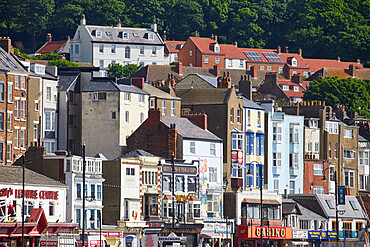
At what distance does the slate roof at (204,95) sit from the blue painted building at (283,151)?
30.3ft

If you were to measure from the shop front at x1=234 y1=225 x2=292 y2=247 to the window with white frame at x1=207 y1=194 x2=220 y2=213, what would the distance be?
3.04 metres

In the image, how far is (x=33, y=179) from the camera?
99.6 metres

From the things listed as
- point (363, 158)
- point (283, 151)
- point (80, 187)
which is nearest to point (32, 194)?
point (80, 187)

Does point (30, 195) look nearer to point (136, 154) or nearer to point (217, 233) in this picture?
point (136, 154)

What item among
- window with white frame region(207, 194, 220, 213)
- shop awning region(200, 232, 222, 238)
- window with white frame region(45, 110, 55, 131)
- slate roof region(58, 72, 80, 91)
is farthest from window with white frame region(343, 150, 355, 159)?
window with white frame region(45, 110, 55, 131)

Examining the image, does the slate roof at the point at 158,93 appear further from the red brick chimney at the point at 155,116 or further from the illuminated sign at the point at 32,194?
the illuminated sign at the point at 32,194

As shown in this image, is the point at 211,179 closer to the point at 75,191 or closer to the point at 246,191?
the point at 246,191

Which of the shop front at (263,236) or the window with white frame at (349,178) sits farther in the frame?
the window with white frame at (349,178)

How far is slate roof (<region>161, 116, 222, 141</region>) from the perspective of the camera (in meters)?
121

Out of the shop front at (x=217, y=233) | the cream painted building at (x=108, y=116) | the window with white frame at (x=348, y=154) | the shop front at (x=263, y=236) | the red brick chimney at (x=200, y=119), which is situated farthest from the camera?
the window with white frame at (x=348, y=154)

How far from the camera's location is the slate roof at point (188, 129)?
398 feet

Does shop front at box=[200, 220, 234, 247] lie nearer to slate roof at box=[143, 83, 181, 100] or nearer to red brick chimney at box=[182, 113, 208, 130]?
red brick chimney at box=[182, 113, 208, 130]

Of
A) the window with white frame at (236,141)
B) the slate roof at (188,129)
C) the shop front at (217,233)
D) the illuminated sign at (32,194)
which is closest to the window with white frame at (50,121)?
the slate roof at (188,129)

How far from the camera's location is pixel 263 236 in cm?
12562
